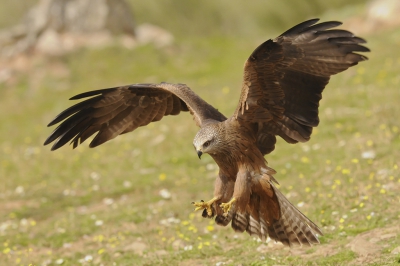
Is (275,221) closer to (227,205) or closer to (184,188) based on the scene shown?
(227,205)

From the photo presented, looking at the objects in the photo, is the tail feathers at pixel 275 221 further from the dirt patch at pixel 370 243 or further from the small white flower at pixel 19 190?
the small white flower at pixel 19 190

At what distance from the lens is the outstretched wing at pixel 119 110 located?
8898mm

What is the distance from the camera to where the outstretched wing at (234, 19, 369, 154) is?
726cm

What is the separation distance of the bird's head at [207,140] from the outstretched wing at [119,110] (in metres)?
1.02

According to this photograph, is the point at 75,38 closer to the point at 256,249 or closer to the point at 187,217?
the point at 187,217

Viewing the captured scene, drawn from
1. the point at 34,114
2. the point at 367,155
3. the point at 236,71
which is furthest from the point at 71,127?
the point at 236,71

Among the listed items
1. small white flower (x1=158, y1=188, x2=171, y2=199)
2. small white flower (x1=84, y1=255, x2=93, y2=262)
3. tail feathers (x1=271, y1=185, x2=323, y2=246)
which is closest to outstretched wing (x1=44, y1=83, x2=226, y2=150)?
tail feathers (x1=271, y1=185, x2=323, y2=246)

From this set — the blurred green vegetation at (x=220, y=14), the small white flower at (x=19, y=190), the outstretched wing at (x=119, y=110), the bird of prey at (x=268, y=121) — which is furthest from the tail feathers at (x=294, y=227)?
the blurred green vegetation at (x=220, y=14)

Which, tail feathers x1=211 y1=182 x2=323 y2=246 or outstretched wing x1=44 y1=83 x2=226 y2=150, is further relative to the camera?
outstretched wing x1=44 y1=83 x2=226 y2=150

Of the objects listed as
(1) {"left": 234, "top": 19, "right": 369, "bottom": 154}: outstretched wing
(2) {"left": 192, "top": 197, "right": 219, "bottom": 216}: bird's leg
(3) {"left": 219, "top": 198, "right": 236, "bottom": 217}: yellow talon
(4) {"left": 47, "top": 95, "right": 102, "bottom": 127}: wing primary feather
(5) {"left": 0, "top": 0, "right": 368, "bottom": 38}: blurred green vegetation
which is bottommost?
(3) {"left": 219, "top": 198, "right": 236, "bottom": 217}: yellow talon

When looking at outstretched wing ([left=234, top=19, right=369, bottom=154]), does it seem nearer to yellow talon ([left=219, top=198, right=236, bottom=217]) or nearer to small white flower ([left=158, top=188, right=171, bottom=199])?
yellow talon ([left=219, top=198, right=236, bottom=217])

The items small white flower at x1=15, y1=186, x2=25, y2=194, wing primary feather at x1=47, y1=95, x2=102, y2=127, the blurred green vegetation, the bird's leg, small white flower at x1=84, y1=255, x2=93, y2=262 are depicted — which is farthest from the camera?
the blurred green vegetation

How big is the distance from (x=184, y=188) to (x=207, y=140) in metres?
5.74

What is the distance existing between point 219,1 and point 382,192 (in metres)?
110
